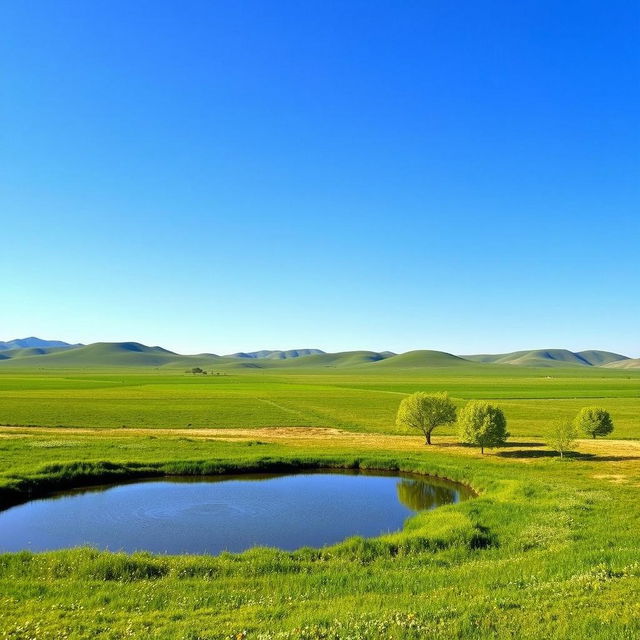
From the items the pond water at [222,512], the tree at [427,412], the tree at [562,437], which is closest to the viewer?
the pond water at [222,512]

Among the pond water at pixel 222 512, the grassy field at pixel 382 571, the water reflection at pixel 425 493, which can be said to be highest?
the grassy field at pixel 382 571

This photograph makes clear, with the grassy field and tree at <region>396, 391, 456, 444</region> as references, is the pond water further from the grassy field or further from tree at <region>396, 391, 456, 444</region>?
tree at <region>396, 391, 456, 444</region>

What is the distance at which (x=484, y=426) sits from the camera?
55.9 m

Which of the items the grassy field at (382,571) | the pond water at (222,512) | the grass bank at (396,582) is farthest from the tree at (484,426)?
the grass bank at (396,582)

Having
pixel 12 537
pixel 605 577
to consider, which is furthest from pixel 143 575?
pixel 605 577

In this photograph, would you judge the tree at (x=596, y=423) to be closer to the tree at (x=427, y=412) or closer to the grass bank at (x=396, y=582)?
the tree at (x=427, y=412)

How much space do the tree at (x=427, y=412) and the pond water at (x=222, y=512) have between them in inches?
713

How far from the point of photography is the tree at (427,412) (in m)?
65.7

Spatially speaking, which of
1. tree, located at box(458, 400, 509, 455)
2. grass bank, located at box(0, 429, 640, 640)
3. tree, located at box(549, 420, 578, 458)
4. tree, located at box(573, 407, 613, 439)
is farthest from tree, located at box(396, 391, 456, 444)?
grass bank, located at box(0, 429, 640, 640)

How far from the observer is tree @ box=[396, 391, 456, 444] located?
65688 mm

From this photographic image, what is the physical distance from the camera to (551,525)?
2706 cm

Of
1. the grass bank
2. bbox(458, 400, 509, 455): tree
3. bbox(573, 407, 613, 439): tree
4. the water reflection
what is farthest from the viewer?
bbox(573, 407, 613, 439): tree

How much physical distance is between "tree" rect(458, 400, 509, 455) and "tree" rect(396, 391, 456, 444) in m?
7.10

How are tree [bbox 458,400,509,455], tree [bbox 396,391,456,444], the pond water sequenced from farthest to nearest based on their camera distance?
tree [bbox 396,391,456,444] → tree [bbox 458,400,509,455] → the pond water
